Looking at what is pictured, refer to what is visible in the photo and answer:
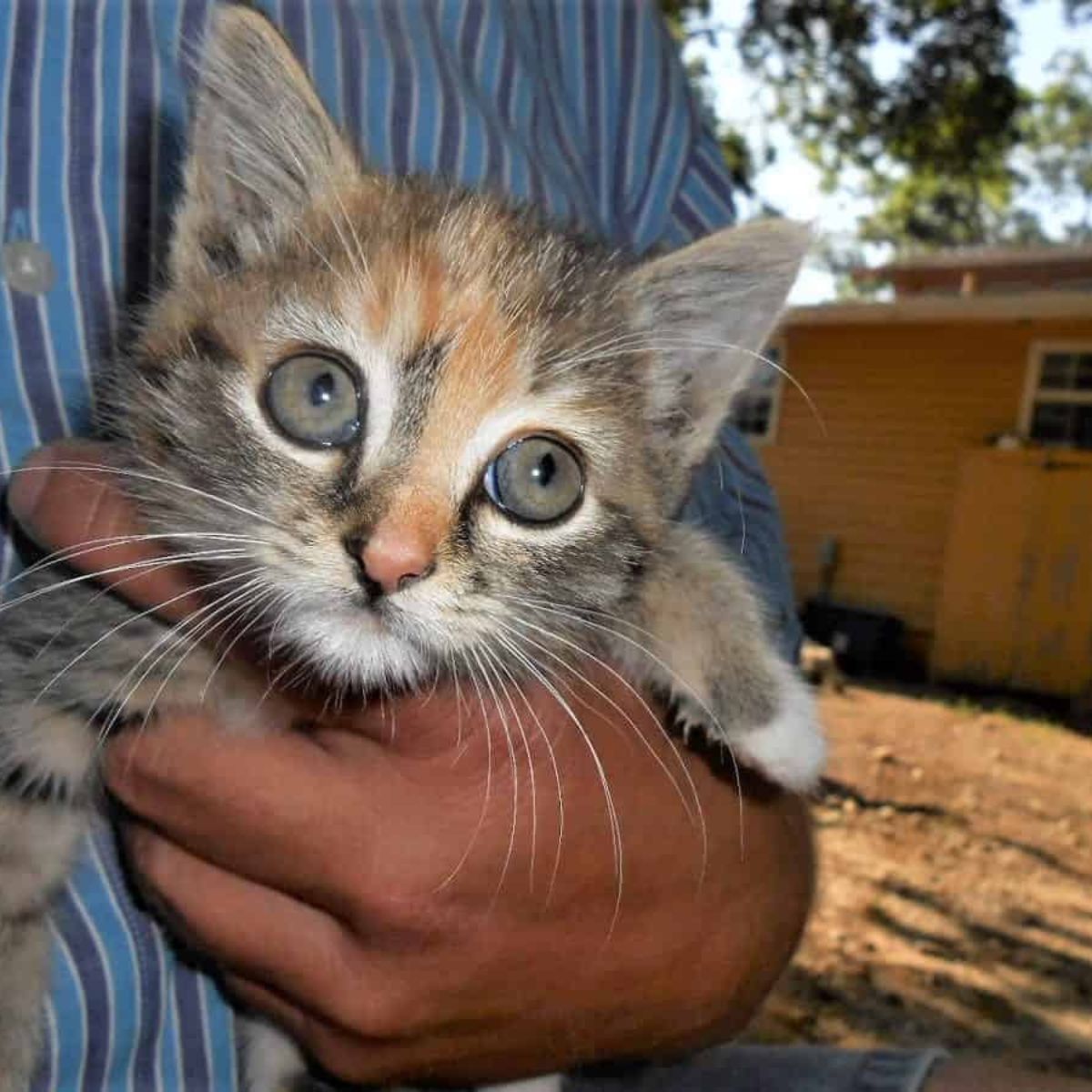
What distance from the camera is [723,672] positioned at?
163 cm

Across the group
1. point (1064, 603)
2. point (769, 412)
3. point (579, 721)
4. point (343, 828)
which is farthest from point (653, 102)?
point (769, 412)

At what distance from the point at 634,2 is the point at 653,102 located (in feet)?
0.86

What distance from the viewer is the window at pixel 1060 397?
10672mm

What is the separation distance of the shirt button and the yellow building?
8.53m

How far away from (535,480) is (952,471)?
35.1 feet

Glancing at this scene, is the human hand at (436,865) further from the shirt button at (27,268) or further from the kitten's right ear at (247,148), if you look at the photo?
the kitten's right ear at (247,148)

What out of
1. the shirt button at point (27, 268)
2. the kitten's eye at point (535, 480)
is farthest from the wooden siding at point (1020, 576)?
the shirt button at point (27, 268)

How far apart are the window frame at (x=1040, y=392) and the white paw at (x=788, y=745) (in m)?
10.0

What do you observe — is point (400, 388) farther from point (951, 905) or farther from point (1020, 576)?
point (1020, 576)

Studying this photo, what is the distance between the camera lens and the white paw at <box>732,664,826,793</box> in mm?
1615

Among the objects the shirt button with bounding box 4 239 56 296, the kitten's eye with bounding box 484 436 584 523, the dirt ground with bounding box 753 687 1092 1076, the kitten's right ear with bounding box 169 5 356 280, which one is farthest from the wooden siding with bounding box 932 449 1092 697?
the shirt button with bounding box 4 239 56 296

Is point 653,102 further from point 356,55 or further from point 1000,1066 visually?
point 1000,1066

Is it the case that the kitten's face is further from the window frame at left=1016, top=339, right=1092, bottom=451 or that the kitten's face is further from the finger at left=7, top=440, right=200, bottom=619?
the window frame at left=1016, top=339, right=1092, bottom=451

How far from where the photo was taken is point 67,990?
1.53 m
